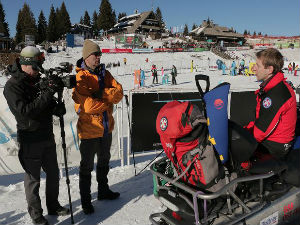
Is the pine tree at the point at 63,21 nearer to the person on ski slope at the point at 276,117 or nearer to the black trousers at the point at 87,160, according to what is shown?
the black trousers at the point at 87,160

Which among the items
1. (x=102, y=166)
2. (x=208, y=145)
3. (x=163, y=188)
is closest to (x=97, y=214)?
(x=102, y=166)

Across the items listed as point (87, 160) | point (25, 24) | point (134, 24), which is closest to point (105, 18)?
point (134, 24)

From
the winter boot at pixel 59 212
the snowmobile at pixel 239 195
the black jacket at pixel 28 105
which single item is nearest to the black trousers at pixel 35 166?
the black jacket at pixel 28 105

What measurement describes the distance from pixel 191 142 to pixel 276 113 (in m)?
1.05

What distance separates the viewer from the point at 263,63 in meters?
3.11

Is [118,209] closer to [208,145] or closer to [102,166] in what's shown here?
[102,166]

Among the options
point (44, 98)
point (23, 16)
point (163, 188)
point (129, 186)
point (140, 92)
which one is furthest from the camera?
point (23, 16)

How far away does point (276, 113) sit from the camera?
9.06 feet

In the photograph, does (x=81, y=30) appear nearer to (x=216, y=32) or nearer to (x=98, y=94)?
(x=216, y=32)

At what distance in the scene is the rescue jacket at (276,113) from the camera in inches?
109

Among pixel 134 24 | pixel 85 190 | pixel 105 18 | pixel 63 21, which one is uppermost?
pixel 105 18

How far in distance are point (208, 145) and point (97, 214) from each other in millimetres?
2218

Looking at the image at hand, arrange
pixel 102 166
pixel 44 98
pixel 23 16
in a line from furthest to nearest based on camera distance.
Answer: pixel 23 16
pixel 102 166
pixel 44 98

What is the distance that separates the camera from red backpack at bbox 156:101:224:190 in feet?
7.65
